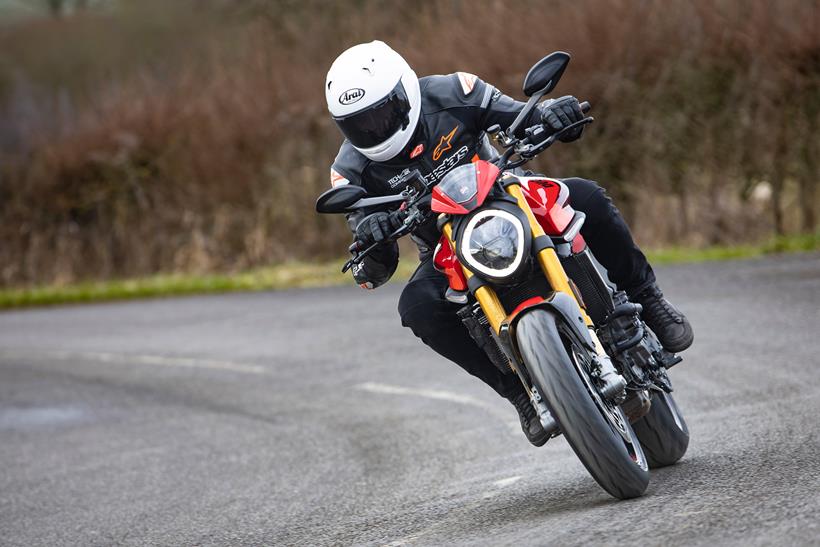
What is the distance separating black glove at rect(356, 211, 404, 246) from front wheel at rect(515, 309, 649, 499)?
2.41 ft

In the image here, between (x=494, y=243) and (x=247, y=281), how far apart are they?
16.1 m

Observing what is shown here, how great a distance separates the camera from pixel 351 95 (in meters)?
5.55

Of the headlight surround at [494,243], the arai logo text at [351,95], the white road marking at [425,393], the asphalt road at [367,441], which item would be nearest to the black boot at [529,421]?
the asphalt road at [367,441]

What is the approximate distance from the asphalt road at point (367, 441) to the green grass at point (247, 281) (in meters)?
1.74

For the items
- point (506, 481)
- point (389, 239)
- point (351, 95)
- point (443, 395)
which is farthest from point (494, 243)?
point (443, 395)

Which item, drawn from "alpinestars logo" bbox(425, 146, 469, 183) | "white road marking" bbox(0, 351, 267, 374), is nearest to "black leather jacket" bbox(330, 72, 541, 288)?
"alpinestars logo" bbox(425, 146, 469, 183)

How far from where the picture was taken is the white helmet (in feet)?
18.2

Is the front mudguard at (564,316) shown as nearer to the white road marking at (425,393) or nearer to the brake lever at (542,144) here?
the brake lever at (542,144)

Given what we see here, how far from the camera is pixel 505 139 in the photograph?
5.54 m

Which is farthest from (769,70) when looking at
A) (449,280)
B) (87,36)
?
(87,36)

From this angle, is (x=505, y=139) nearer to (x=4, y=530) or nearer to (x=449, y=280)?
(x=449, y=280)

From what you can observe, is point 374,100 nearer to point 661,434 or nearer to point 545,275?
point 545,275

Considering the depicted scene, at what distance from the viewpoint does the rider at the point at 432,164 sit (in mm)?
5566

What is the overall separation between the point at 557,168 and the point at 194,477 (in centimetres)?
1159
